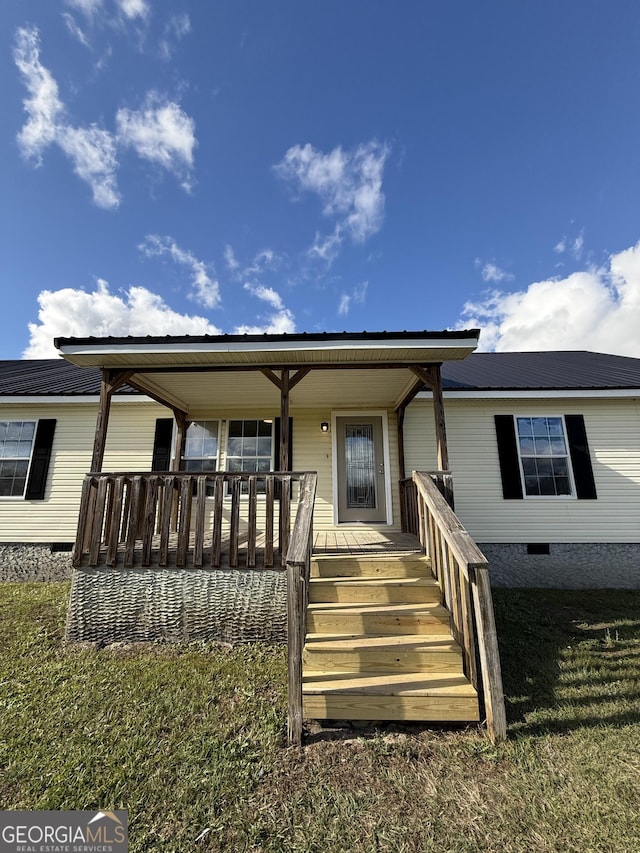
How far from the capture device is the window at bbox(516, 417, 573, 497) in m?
6.30

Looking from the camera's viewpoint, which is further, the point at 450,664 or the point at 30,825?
the point at 450,664

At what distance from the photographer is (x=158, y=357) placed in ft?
14.6

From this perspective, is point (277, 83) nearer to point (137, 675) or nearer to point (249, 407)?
point (249, 407)

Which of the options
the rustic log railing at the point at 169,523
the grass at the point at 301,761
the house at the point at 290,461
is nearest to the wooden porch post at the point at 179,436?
the house at the point at 290,461

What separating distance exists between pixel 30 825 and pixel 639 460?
8.63 meters

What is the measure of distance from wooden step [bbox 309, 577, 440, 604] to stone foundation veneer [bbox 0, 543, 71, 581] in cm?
546

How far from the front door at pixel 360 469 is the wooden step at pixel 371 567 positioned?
2751 millimetres

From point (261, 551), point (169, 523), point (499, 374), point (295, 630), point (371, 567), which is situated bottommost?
point (295, 630)

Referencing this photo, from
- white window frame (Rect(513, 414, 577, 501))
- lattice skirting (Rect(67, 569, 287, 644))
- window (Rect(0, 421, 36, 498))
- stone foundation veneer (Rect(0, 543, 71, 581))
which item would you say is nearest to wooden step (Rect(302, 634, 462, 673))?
lattice skirting (Rect(67, 569, 287, 644))

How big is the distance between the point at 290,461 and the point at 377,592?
7.73ft

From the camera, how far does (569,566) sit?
6.04 metres

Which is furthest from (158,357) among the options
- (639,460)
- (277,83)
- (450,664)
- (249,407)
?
(639,460)

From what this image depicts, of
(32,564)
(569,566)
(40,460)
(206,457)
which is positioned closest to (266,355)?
(206,457)

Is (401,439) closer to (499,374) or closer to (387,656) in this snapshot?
(499,374)
